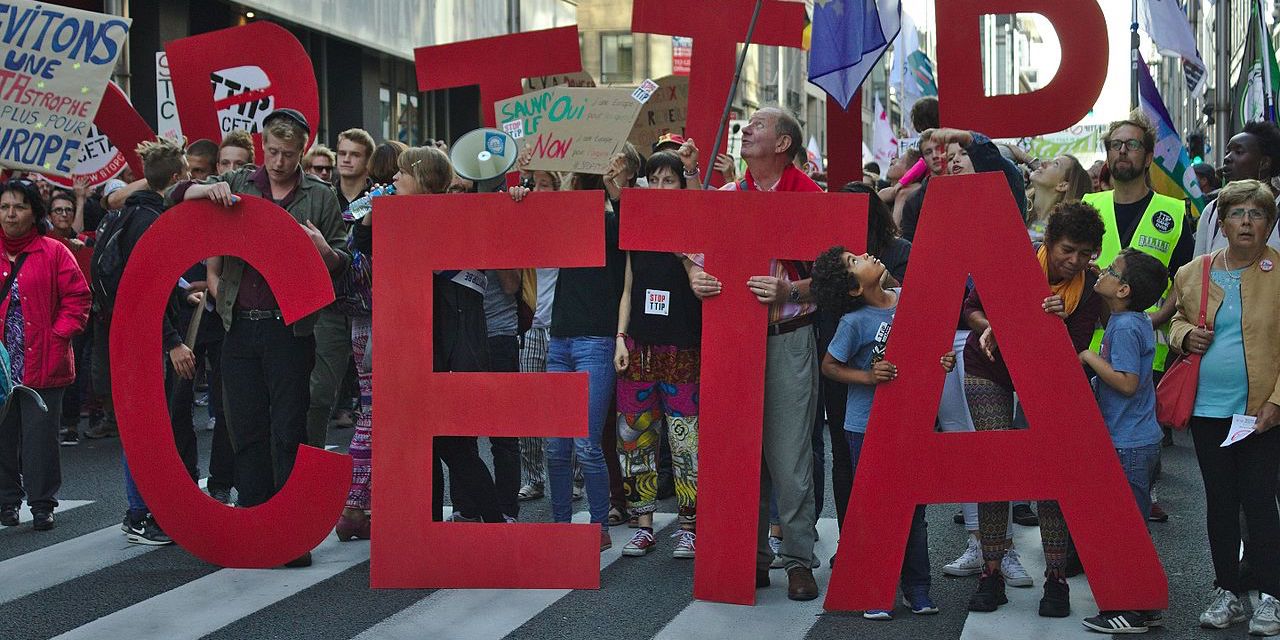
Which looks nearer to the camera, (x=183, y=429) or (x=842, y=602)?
(x=842, y=602)

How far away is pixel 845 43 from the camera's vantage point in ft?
25.0

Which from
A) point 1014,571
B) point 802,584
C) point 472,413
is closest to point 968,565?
point 1014,571

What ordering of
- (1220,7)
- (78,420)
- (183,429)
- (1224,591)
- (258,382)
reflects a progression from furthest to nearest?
1. (1220,7)
2. (78,420)
3. (183,429)
4. (258,382)
5. (1224,591)

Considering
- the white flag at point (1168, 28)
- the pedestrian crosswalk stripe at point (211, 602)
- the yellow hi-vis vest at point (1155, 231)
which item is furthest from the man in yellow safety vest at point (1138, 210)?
the pedestrian crosswalk stripe at point (211, 602)

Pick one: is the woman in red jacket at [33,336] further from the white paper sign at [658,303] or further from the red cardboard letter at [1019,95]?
the red cardboard letter at [1019,95]

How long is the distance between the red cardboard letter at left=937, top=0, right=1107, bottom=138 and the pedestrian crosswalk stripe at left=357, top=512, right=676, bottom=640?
285 cm

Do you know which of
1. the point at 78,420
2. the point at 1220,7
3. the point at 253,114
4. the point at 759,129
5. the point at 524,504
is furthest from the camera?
the point at 1220,7

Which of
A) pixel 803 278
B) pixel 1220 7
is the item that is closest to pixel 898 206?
pixel 803 278

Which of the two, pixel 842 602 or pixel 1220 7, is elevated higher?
pixel 1220 7

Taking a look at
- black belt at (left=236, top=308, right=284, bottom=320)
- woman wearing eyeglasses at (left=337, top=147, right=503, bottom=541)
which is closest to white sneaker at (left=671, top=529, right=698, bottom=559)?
woman wearing eyeglasses at (left=337, top=147, right=503, bottom=541)

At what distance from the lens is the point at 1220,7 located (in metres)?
14.7

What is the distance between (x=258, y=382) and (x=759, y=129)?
8.64ft

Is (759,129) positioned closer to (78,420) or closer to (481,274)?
(481,274)

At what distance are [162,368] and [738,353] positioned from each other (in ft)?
8.57
